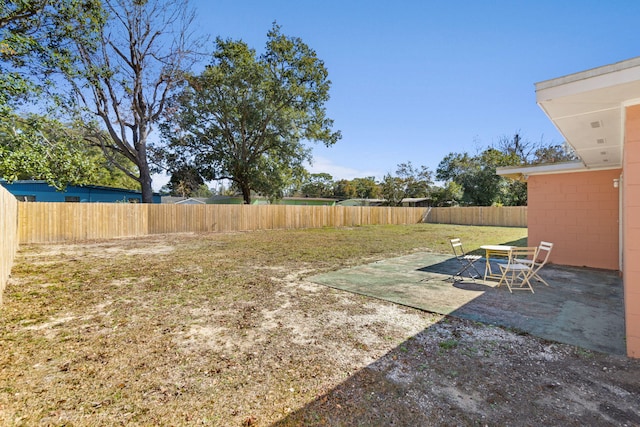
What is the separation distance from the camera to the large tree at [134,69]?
13336 mm

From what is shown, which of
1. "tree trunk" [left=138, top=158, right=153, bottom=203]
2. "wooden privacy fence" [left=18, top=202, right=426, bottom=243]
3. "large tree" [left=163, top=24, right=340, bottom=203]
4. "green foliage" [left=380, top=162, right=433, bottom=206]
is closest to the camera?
"wooden privacy fence" [left=18, top=202, right=426, bottom=243]

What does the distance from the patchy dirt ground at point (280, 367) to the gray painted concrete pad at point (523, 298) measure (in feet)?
1.09

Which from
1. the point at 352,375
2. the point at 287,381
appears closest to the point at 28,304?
the point at 287,381

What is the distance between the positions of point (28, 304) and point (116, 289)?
1.00 m

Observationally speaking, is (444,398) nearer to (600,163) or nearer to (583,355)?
(583,355)

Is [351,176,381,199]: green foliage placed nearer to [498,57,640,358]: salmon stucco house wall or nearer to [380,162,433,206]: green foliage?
[380,162,433,206]: green foliage

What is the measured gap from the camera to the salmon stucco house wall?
98.6 inches

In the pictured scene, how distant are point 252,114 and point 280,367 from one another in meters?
17.3

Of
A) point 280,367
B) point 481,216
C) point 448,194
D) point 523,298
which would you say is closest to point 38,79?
point 280,367

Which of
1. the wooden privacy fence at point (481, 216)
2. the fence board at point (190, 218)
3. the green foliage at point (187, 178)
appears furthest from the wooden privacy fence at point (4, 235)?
the wooden privacy fence at point (481, 216)

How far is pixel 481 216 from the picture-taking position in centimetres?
2239

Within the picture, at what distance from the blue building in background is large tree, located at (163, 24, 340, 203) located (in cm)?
510

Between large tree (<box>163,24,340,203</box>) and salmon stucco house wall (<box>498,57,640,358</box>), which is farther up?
large tree (<box>163,24,340,203</box>)

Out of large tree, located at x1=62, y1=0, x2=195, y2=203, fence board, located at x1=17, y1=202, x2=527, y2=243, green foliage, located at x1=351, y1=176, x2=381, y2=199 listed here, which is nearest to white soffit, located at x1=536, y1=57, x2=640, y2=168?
fence board, located at x1=17, y1=202, x2=527, y2=243
